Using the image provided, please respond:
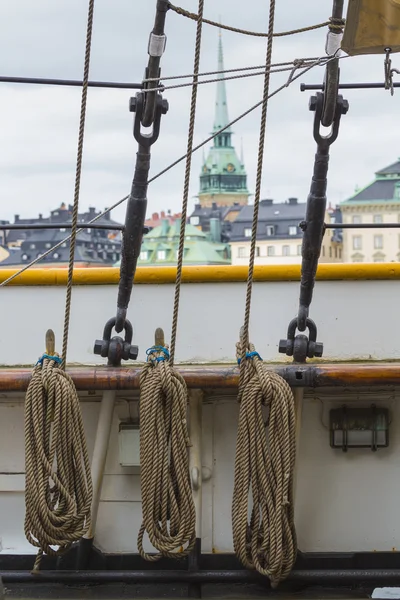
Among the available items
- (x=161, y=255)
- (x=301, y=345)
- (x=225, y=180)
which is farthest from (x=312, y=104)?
(x=161, y=255)

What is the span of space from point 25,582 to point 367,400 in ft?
4.05

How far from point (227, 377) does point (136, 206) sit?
1.91 feet

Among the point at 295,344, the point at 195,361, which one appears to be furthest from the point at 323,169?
the point at 195,361

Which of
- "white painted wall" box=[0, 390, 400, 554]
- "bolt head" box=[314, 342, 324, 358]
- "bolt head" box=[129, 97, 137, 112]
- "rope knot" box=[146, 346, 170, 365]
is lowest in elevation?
"white painted wall" box=[0, 390, 400, 554]

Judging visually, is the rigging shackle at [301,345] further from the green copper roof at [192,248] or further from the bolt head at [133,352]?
the green copper roof at [192,248]

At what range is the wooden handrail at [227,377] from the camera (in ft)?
10.5

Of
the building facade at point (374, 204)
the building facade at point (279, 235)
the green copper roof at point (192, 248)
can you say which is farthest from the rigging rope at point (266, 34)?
the green copper roof at point (192, 248)

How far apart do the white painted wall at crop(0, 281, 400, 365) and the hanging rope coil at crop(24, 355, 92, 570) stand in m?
0.43

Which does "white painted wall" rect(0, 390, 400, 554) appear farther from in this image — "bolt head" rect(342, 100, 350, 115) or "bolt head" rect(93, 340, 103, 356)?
"bolt head" rect(342, 100, 350, 115)

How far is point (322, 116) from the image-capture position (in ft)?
10.4

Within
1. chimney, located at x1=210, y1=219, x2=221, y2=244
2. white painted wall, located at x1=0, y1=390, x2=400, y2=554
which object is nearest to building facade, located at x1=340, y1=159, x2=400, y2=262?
chimney, located at x1=210, y1=219, x2=221, y2=244

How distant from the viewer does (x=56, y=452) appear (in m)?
3.11

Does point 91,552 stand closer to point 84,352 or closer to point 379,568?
point 84,352

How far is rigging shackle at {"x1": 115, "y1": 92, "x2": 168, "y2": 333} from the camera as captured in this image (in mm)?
3158
